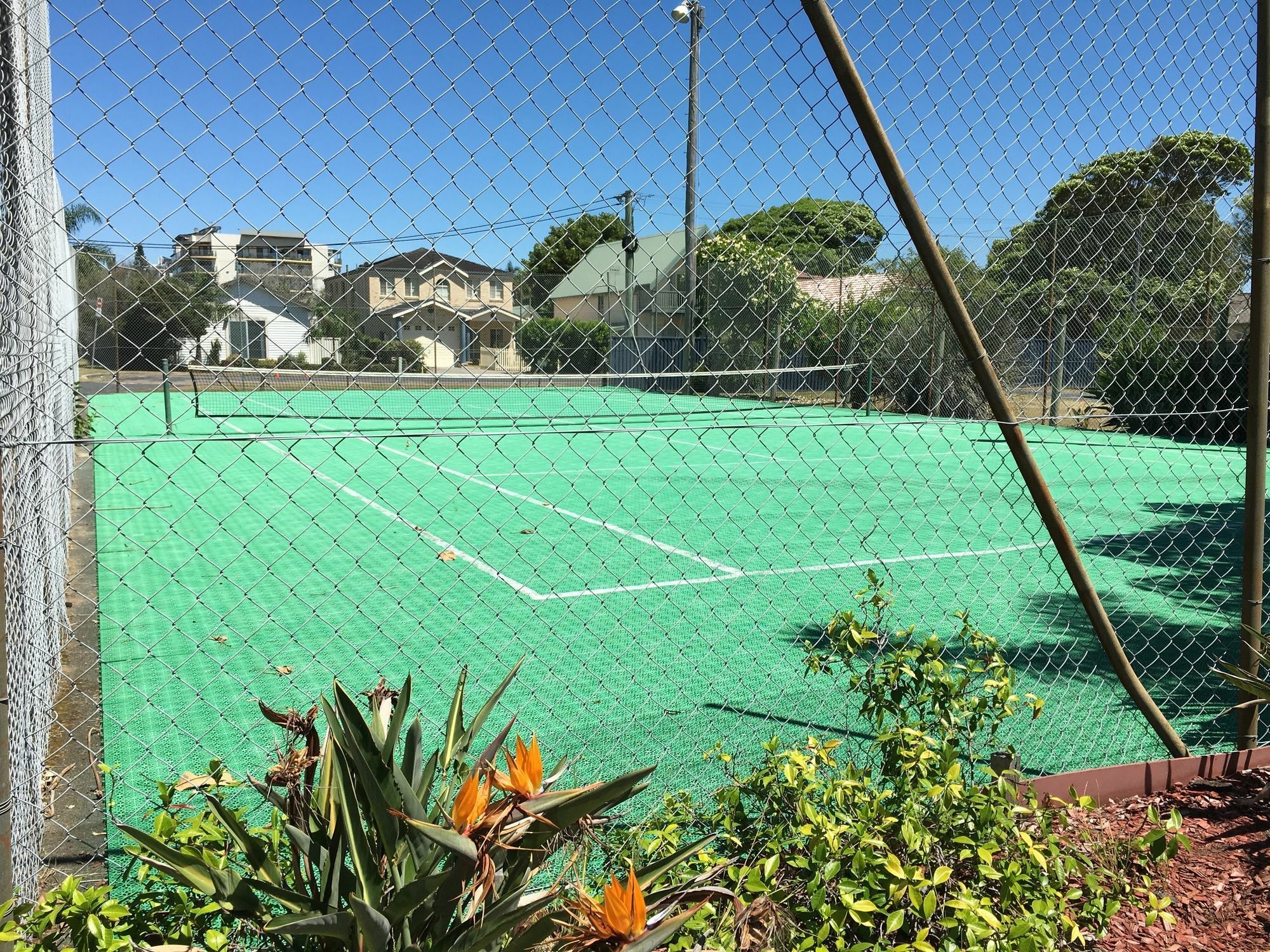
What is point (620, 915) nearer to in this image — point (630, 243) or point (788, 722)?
point (630, 243)

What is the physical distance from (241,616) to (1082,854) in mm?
5175

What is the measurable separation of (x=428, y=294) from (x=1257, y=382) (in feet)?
8.78

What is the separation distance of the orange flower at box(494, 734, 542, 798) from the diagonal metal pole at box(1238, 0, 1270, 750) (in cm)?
269

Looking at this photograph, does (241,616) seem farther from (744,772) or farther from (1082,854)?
(1082,854)

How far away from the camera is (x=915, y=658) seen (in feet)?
9.32

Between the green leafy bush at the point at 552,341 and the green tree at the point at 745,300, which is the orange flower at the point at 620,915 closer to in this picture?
the green leafy bush at the point at 552,341

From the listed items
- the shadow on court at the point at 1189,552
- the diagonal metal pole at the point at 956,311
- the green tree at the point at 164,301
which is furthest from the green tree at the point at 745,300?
the shadow on court at the point at 1189,552

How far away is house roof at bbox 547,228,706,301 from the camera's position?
3.60 metres

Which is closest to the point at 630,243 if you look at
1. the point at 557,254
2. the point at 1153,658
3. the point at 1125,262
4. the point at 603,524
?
the point at 557,254

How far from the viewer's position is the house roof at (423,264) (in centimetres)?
263

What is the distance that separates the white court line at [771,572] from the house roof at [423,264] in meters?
3.27

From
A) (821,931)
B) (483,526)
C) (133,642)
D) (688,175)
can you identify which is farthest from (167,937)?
(483,526)

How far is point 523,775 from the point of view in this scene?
167 cm

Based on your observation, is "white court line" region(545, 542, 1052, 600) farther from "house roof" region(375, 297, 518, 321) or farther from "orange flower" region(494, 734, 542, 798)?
"orange flower" region(494, 734, 542, 798)
